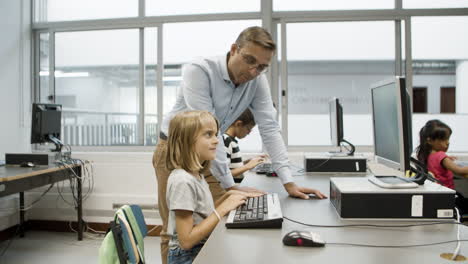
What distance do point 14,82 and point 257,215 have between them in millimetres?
3448

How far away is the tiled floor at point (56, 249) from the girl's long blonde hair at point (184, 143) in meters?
1.68

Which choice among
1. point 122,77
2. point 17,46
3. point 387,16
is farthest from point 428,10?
point 17,46

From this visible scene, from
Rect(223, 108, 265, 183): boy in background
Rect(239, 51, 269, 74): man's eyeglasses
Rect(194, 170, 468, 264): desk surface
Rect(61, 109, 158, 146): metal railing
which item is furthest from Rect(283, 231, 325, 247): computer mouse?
Rect(61, 109, 158, 146): metal railing

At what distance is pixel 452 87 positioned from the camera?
11.9 ft

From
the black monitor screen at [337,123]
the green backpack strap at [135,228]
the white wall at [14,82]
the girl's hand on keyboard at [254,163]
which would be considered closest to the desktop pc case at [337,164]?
the black monitor screen at [337,123]

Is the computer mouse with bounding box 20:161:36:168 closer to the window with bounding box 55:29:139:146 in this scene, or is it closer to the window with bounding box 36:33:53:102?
the window with bounding box 55:29:139:146

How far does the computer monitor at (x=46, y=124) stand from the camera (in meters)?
Result: 2.90

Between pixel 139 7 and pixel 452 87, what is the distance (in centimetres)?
318

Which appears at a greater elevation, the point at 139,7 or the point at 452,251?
the point at 139,7

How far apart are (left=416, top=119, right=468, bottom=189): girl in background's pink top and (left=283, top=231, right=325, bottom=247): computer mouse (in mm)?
2233

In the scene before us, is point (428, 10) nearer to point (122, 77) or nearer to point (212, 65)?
point (212, 65)

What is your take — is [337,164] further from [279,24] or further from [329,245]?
[279,24]

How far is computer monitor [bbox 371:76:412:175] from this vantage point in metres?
1.12

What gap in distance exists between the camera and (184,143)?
4.11ft
